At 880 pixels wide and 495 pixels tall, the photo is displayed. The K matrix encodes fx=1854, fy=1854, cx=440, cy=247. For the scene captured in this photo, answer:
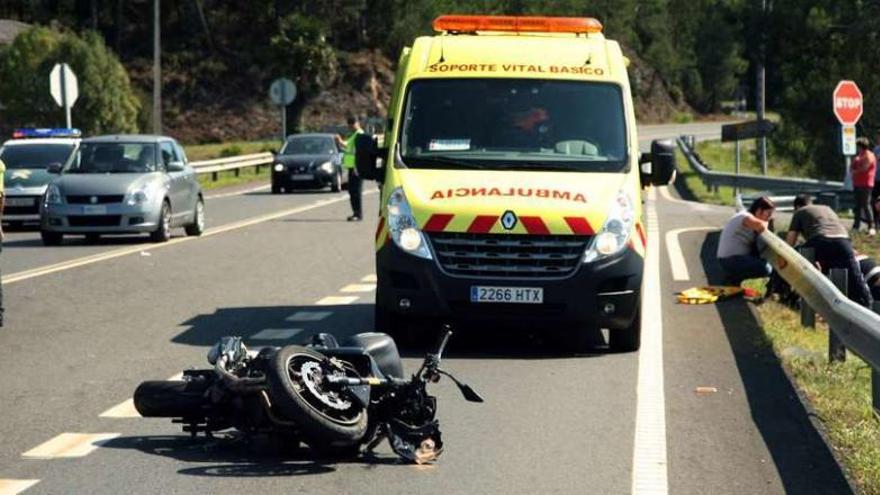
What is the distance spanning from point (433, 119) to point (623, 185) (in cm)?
162

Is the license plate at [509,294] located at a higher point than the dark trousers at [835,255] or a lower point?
higher

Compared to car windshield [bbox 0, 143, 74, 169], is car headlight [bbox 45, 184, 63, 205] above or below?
below

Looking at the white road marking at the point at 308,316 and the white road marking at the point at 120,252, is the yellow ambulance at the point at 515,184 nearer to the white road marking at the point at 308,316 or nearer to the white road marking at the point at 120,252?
the white road marking at the point at 308,316

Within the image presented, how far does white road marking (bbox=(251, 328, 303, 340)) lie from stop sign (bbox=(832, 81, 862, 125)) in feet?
61.4

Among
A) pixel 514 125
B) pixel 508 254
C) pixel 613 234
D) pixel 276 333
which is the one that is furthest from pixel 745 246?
pixel 276 333

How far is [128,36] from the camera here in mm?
93688

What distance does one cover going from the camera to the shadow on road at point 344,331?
44.2 feet

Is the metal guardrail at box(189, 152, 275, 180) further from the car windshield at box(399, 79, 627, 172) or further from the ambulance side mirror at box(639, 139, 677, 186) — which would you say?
the ambulance side mirror at box(639, 139, 677, 186)

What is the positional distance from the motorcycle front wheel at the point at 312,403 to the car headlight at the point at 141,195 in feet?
54.5

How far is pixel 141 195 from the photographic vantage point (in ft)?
82.5

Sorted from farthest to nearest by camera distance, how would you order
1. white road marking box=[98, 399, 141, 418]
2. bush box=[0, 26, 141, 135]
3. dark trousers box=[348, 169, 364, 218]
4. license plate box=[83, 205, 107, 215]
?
1. bush box=[0, 26, 141, 135]
2. dark trousers box=[348, 169, 364, 218]
3. license plate box=[83, 205, 107, 215]
4. white road marking box=[98, 399, 141, 418]

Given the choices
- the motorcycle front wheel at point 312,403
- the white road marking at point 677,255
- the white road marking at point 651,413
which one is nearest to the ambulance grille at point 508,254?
the white road marking at point 651,413

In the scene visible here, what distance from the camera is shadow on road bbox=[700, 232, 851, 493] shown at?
846 cm

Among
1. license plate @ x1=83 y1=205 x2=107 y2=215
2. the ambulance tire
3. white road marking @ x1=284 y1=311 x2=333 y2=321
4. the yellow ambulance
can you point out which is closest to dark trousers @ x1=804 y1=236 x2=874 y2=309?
the yellow ambulance
